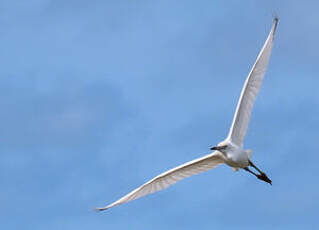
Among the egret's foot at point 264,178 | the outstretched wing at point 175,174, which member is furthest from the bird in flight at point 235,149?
the egret's foot at point 264,178

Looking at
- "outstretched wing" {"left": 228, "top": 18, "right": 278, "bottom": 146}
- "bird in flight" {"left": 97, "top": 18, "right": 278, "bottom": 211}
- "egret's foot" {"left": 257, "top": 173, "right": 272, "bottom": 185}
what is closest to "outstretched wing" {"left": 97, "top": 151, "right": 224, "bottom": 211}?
"bird in flight" {"left": 97, "top": 18, "right": 278, "bottom": 211}

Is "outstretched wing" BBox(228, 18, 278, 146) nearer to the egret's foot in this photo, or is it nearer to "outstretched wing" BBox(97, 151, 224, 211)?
"outstretched wing" BBox(97, 151, 224, 211)

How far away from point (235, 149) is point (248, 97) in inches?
99.1

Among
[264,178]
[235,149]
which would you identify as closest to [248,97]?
[235,149]

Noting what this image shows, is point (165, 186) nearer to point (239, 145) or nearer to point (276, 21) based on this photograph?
point (239, 145)

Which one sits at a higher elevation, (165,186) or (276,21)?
(276,21)

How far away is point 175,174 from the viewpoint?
211 feet

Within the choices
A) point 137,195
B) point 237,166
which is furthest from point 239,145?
point 137,195

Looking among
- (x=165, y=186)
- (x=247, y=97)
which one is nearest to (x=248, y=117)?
(x=247, y=97)

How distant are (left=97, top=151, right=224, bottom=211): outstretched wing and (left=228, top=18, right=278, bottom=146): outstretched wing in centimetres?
139

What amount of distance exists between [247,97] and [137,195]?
691 cm

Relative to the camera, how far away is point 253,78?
63.7 meters

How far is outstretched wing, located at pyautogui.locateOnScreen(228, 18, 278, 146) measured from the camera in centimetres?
6353

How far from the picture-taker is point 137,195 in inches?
2525
